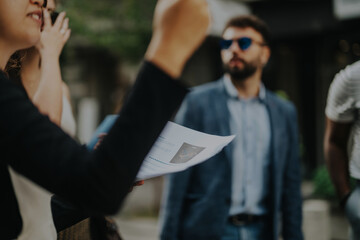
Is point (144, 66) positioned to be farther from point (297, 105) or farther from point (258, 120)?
point (297, 105)

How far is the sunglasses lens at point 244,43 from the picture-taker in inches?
133

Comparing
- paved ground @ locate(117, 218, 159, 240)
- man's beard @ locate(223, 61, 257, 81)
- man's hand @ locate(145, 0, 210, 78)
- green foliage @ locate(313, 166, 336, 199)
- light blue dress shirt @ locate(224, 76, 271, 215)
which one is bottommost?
paved ground @ locate(117, 218, 159, 240)

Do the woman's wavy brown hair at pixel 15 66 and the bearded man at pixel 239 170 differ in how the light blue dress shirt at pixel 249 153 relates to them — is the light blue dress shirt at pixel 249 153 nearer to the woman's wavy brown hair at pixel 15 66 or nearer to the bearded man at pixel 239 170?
the bearded man at pixel 239 170

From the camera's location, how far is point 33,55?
185 centimetres

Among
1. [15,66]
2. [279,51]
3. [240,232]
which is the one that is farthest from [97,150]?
[279,51]

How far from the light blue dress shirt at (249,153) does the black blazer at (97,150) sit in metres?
2.10

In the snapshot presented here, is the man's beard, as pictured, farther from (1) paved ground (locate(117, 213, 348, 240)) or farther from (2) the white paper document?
(1) paved ground (locate(117, 213, 348, 240))

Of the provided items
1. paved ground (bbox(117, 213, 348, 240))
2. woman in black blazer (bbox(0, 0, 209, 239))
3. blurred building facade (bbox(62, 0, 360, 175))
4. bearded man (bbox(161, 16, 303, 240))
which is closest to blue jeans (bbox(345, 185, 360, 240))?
bearded man (bbox(161, 16, 303, 240))

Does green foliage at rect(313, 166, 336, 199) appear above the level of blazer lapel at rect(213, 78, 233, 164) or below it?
below

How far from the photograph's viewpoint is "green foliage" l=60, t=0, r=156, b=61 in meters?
11.2

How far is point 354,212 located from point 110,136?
1.82 meters

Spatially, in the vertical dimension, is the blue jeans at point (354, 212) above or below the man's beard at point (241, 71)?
below

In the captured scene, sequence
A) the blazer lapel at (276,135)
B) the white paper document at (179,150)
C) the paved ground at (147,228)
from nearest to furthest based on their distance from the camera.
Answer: the white paper document at (179,150)
the blazer lapel at (276,135)
the paved ground at (147,228)

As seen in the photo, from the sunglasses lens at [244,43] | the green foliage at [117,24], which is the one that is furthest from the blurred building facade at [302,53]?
the sunglasses lens at [244,43]
